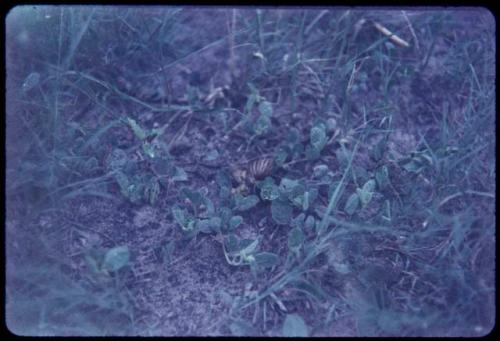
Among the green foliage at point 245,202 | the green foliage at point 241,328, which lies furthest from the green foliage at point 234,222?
the green foliage at point 241,328

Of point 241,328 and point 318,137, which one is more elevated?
point 318,137

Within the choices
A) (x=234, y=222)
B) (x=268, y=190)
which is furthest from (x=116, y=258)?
(x=268, y=190)

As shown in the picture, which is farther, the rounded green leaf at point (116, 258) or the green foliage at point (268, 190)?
the green foliage at point (268, 190)

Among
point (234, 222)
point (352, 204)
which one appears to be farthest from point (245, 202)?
point (352, 204)

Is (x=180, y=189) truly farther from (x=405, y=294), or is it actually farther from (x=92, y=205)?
(x=405, y=294)

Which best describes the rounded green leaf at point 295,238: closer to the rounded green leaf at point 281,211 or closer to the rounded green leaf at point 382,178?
the rounded green leaf at point 281,211

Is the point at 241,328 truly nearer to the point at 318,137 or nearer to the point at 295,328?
the point at 295,328

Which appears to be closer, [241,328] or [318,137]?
[241,328]

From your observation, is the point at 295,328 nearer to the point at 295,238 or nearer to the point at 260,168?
the point at 295,238
